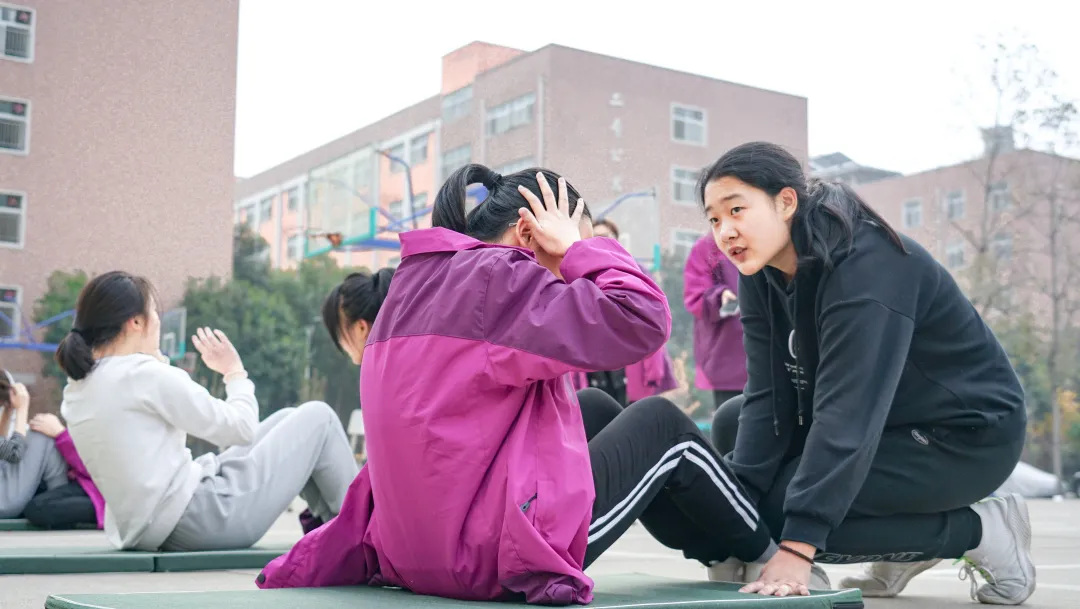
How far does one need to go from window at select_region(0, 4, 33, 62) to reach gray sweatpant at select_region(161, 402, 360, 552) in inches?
224

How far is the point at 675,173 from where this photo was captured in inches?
658

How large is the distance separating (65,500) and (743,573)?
3.17m

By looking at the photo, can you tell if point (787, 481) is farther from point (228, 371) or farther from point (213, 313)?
point (213, 313)

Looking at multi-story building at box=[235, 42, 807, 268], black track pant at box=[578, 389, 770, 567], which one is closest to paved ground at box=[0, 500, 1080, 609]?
black track pant at box=[578, 389, 770, 567]

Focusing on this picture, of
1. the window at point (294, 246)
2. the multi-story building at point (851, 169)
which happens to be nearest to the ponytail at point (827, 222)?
the multi-story building at point (851, 169)

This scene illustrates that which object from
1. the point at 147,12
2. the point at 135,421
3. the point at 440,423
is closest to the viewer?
the point at 440,423

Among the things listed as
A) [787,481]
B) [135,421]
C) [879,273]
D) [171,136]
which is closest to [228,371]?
[135,421]

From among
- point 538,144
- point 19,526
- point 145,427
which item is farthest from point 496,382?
point 538,144

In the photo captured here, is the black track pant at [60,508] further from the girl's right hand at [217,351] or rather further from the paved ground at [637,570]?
the girl's right hand at [217,351]

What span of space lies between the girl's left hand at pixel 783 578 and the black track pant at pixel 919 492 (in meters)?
0.21

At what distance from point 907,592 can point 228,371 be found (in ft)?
6.14

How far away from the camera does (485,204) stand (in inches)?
69.6

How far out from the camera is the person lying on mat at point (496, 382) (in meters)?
1.55

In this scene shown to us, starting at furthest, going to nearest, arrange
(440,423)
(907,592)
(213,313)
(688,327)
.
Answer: (688,327) → (213,313) → (907,592) → (440,423)
